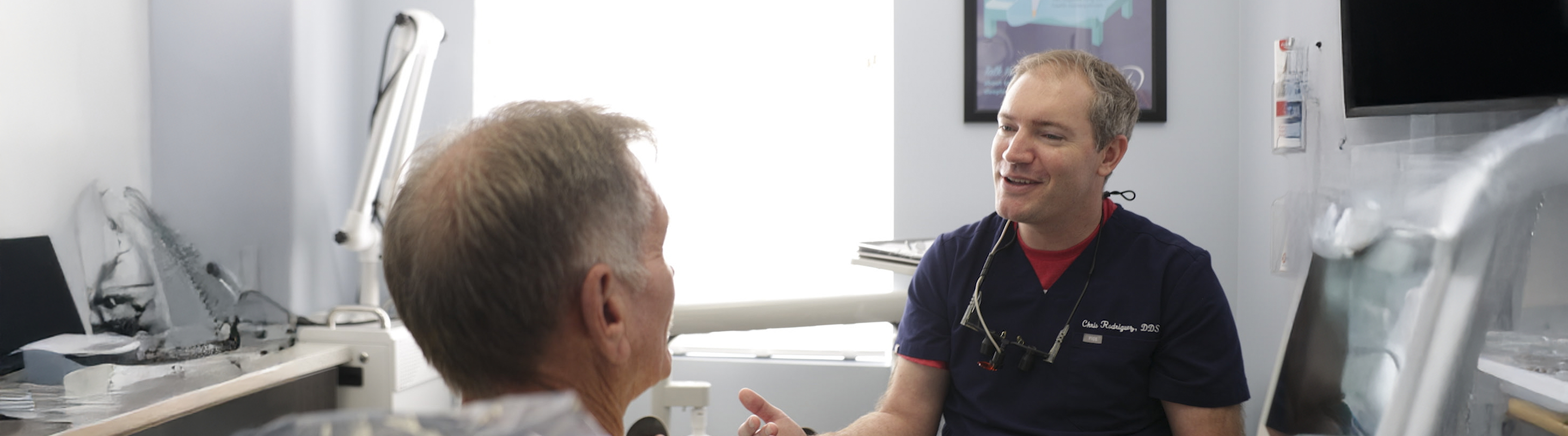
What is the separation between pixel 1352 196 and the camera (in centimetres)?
166

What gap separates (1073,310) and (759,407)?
0.53 m

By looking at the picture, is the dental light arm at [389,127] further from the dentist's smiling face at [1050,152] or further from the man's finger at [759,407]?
the dentist's smiling face at [1050,152]

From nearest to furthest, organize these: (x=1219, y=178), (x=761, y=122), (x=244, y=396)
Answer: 1. (x=244, y=396)
2. (x=1219, y=178)
3. (x=761, y=122)

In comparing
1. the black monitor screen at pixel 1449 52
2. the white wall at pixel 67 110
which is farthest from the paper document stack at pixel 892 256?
the white wall at pixel 67 110

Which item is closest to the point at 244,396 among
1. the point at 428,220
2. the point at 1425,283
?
the point at 428,220

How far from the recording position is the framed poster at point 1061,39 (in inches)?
97.5

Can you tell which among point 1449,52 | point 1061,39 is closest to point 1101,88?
point 1449,52

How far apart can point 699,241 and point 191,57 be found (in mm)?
1479

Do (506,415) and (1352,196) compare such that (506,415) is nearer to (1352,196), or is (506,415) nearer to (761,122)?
(1352,196)

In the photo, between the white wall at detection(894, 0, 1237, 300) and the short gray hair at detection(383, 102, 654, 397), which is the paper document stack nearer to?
the white wall at detection(894, 0, 1237, 300)

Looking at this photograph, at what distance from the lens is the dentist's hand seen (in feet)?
4.75

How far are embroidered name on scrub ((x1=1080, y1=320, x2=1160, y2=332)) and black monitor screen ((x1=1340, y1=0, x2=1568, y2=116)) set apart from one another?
0.47m

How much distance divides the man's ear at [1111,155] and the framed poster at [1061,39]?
94cm

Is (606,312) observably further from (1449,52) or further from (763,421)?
(1449,52)
